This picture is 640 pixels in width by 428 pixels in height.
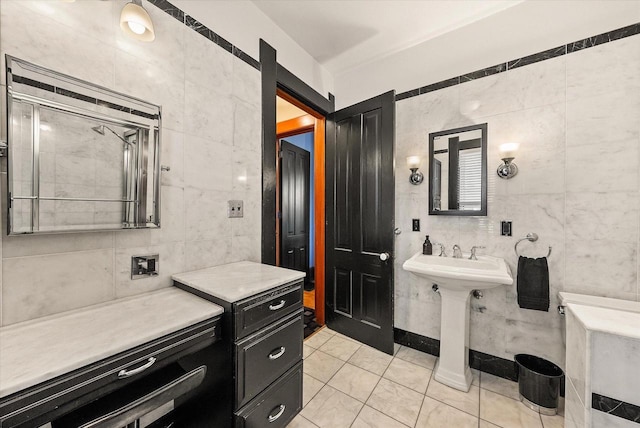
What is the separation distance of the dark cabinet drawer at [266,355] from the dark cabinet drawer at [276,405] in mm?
42

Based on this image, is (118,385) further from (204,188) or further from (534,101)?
(534,101)

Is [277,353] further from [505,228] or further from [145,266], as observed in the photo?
[505,228]

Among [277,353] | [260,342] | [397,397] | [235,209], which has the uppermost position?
[235,209]

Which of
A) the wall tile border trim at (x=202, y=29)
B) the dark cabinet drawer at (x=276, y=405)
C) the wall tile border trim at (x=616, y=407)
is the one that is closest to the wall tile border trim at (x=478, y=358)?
the wall tile border trim at (x=616, y=407)

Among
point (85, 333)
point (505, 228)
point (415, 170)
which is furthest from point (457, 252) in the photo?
point (85, 333)

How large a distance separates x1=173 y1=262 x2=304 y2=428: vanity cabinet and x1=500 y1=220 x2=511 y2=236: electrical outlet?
5.28 feet

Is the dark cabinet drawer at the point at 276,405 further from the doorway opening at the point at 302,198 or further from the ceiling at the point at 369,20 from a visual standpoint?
the ceiling at the point at 369,20

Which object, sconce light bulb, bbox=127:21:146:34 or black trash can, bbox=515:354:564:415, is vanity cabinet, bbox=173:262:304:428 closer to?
sconce light bulb, bbox=127:21:146:34

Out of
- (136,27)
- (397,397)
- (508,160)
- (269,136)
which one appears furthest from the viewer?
(269,136)

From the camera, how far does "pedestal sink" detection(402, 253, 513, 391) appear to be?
5.63ft

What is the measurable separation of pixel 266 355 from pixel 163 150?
4.07ft

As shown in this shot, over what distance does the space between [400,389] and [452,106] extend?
7.49 ft

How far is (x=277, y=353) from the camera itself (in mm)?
1302

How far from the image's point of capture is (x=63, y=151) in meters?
1.05
